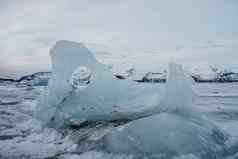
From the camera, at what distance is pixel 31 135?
3551 mm

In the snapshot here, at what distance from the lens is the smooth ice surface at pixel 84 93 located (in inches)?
166

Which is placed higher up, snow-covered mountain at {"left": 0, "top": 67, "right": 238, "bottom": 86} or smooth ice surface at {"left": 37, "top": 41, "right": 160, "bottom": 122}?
smooth ice surface at {"left": 37, "top": 41, "right": 160, "bottom": 122}

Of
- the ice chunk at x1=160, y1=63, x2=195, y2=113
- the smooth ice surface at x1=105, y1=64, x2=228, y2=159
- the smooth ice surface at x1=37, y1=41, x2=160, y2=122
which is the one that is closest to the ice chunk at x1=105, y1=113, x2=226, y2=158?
the smooth ice surface at x1=105, y1=64, x2=228, y2=159

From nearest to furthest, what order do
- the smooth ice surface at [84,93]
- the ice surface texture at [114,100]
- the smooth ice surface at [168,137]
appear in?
the smooth ice surface at [168,137], the ice surface texture at [114,100], the smooth ice surface at [84,93]

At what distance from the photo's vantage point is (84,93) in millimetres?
4461

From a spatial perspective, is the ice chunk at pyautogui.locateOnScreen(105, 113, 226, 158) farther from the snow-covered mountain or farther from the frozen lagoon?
the snow-covered mountain

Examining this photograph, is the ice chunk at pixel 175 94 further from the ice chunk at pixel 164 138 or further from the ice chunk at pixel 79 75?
the ice chunk at pixel 79 75

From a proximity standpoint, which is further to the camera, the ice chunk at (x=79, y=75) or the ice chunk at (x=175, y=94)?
the ice chunk at (x=79, y=75)

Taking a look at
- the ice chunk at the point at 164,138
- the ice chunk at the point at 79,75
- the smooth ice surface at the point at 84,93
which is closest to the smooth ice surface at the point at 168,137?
the ice chunk at the point at 164,138

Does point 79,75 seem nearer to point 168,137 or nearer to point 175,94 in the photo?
point 175,94

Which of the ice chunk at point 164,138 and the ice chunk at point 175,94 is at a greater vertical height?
the ice chunk at point 175,94

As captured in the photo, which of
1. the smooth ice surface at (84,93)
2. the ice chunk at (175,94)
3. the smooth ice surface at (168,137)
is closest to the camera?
the smooth ice surface at (168,137)

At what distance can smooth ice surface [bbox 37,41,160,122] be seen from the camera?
423 centimetres

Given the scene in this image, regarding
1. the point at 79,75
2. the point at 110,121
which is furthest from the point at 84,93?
the point at 110,121
